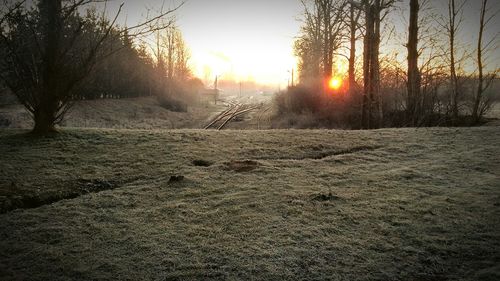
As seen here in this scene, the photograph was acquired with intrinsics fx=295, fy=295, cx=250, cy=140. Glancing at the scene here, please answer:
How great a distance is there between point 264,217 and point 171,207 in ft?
3.19

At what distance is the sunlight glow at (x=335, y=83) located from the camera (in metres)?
21.1

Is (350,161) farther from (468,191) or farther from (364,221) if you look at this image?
(364,221)

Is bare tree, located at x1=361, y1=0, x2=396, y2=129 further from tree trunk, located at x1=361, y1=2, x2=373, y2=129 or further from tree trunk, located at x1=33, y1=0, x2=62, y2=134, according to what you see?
tree trunk, located at x1=33, y1=0, x2=62, y2=134

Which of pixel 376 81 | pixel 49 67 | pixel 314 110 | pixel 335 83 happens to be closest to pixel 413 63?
pixel 376 81

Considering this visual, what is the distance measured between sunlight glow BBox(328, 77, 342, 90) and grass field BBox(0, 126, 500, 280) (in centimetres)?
1635

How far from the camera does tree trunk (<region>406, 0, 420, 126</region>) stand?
39.0ft

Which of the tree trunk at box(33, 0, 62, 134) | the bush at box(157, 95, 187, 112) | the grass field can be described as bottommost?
the grass field

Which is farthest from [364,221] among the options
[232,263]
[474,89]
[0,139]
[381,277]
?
[474,89]

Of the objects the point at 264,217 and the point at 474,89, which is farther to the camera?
the point at 474,89

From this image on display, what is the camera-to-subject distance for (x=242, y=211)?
2.96 meters

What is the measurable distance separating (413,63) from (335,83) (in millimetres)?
10011

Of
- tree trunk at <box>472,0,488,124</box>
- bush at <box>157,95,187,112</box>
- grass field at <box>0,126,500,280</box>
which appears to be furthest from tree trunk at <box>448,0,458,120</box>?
bush at <box>157,95,187,112</box>

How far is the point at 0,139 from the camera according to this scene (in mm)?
4801

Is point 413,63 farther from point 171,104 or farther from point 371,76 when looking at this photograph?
point 171,104
